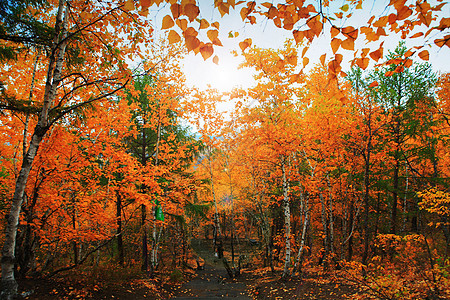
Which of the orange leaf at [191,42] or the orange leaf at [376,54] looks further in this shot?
the orange leaf at [376,54]

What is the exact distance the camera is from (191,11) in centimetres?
149

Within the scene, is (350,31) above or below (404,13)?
below

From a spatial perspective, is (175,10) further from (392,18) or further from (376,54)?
(392,18)

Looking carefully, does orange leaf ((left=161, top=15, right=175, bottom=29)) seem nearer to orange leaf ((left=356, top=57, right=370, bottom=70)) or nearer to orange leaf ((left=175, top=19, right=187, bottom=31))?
orange leaf ((left=175, top=19, right=187, bottom=31))

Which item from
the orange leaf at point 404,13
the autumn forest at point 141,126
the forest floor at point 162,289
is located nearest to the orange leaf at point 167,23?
the autumn forest at point 141,126

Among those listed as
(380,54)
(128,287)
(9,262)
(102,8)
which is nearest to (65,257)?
(128,287)

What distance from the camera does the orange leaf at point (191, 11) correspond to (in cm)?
148

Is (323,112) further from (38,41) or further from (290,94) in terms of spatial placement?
(38,41)

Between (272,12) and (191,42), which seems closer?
(191,42)

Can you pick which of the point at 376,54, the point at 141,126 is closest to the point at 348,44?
the point at 376,54

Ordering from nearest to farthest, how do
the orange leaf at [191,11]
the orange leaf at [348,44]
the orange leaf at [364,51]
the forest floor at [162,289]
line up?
the orange leaf at [191,11], the orange leaf at [348,44], the orange leaf at [364,51], the forest floor at [162,289]

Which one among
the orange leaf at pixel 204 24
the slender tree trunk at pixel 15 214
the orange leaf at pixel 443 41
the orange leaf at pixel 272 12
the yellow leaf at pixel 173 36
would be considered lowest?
the slender tree trunk at pixel 15 214

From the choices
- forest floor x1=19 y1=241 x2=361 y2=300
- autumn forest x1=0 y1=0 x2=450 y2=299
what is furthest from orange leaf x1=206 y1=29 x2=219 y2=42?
forest floor x1=19 y1=241 x2=361 y2=300

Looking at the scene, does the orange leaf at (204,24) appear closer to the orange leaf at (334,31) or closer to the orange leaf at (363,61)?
the orange leaf at (334,31)
